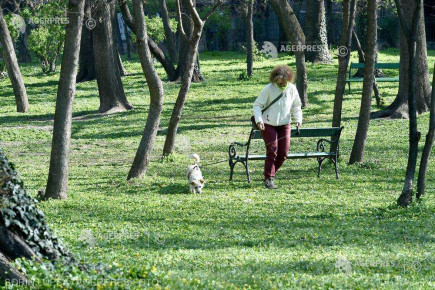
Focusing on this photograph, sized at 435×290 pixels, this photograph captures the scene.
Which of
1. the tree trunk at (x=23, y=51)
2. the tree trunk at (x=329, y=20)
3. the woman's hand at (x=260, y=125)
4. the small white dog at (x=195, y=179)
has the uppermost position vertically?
the tree trunk at (x=329, y=20)

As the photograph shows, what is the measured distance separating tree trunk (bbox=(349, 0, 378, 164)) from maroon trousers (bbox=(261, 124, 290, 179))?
2024mm

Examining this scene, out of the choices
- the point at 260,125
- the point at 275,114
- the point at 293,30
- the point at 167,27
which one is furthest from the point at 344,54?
the point at 167,27

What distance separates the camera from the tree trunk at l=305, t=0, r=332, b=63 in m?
31.8

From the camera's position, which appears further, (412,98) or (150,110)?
(150,110)

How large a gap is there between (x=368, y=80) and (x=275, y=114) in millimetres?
2413

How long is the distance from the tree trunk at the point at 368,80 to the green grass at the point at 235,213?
363 millimetres

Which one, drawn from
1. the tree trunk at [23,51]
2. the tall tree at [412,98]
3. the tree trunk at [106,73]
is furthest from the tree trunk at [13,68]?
the tree trunk at [23,51]

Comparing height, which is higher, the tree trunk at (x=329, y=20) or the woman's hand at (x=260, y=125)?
the tree trunk at (x=329, y=20)

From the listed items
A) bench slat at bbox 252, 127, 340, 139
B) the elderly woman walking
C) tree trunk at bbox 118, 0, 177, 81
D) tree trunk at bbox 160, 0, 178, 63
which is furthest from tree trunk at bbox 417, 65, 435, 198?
tree trunk at bbox 160, 0, 178, 63

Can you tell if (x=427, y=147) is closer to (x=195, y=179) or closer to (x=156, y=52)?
(x=195, y=179)

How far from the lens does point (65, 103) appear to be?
36.0 feet

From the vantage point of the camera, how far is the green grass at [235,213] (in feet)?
22.4

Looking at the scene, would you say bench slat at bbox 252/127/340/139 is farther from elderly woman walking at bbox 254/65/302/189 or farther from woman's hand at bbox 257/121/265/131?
woman's hand at bbox 257/121/265/131

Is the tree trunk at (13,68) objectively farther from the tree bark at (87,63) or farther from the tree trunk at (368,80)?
the tree trunk at (368,80)
